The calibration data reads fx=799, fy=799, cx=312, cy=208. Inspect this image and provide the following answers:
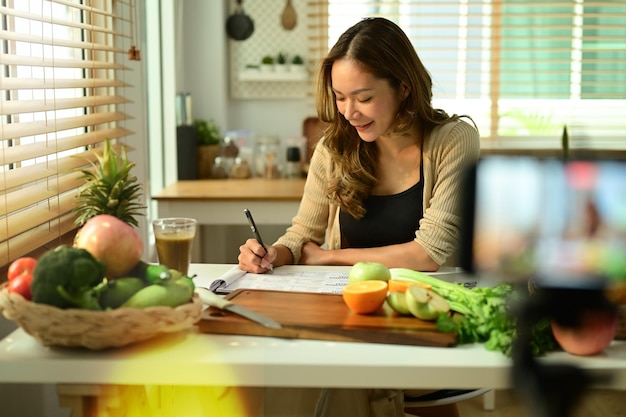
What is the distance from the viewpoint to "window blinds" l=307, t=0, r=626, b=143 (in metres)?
4.34

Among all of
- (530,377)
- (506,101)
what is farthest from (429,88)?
(506,101)

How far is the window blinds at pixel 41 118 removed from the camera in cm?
177

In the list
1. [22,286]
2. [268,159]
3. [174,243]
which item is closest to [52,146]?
[174,243]

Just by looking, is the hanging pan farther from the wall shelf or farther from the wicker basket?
the wicker basket

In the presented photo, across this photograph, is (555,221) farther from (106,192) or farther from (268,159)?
(268,159)

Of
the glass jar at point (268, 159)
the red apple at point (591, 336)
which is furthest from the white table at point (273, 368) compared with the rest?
the glass jar at point (268, 159)

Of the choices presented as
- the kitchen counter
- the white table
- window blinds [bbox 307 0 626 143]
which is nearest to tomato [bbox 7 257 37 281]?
the white table

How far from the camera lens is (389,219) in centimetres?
231

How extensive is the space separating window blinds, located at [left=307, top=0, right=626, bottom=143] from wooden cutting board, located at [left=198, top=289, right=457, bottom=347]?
118 inches

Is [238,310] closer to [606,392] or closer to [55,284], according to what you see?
[55,284]

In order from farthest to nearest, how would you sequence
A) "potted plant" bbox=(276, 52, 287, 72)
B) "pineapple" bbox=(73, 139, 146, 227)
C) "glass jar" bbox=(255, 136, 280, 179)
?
1. "potted plant" bbox=(276, 52, 287, 72)
2. "glass jar" bbox=(255, 136, 280, 179)
3. "pineapple" bbox=(73, 139, 146, 227)

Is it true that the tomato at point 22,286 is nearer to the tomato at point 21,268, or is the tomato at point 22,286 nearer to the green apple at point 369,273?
the tomato at point 21,268

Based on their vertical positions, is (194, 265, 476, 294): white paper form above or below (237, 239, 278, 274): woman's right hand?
below

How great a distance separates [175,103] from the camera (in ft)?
12.7
